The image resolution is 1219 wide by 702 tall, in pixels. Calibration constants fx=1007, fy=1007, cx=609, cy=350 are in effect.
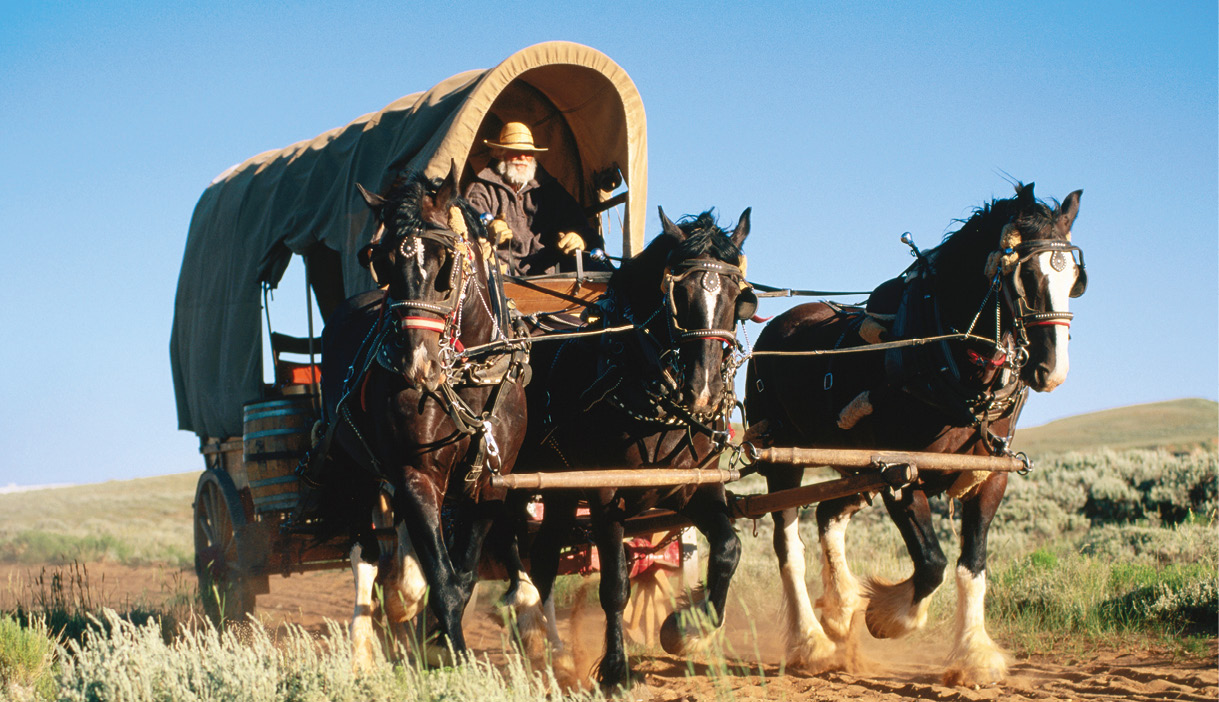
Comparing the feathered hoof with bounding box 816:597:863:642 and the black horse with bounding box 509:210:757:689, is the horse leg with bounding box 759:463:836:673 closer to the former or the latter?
the feathered hoof with bounding box 816:597:863:642

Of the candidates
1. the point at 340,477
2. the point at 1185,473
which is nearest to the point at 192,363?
the point at 340,477

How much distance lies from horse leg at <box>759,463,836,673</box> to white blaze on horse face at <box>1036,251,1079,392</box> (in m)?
1.95

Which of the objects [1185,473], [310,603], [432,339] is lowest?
[310,603]

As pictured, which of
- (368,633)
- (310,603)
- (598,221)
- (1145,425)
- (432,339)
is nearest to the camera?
(432,339)

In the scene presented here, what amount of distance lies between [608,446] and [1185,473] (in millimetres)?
10088

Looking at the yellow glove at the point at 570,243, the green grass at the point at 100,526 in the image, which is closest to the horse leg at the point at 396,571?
the yellow glove at the point at 570,243

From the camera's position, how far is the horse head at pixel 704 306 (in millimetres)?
4469

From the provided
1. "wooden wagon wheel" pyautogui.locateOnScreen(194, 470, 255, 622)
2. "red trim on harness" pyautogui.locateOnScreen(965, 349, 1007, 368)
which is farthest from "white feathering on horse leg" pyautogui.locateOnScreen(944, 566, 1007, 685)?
"wooden wagon wheel" pyautogui.locateOnScreen(194, 470, 255, 622)

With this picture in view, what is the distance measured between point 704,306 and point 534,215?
3.47m

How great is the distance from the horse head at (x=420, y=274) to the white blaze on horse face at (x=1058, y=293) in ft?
8.83

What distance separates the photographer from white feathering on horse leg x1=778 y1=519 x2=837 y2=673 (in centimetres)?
604

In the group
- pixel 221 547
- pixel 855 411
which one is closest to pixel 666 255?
pixel 855 411

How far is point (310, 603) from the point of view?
11523 mm

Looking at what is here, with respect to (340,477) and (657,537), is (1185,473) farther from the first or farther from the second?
(340,477)
